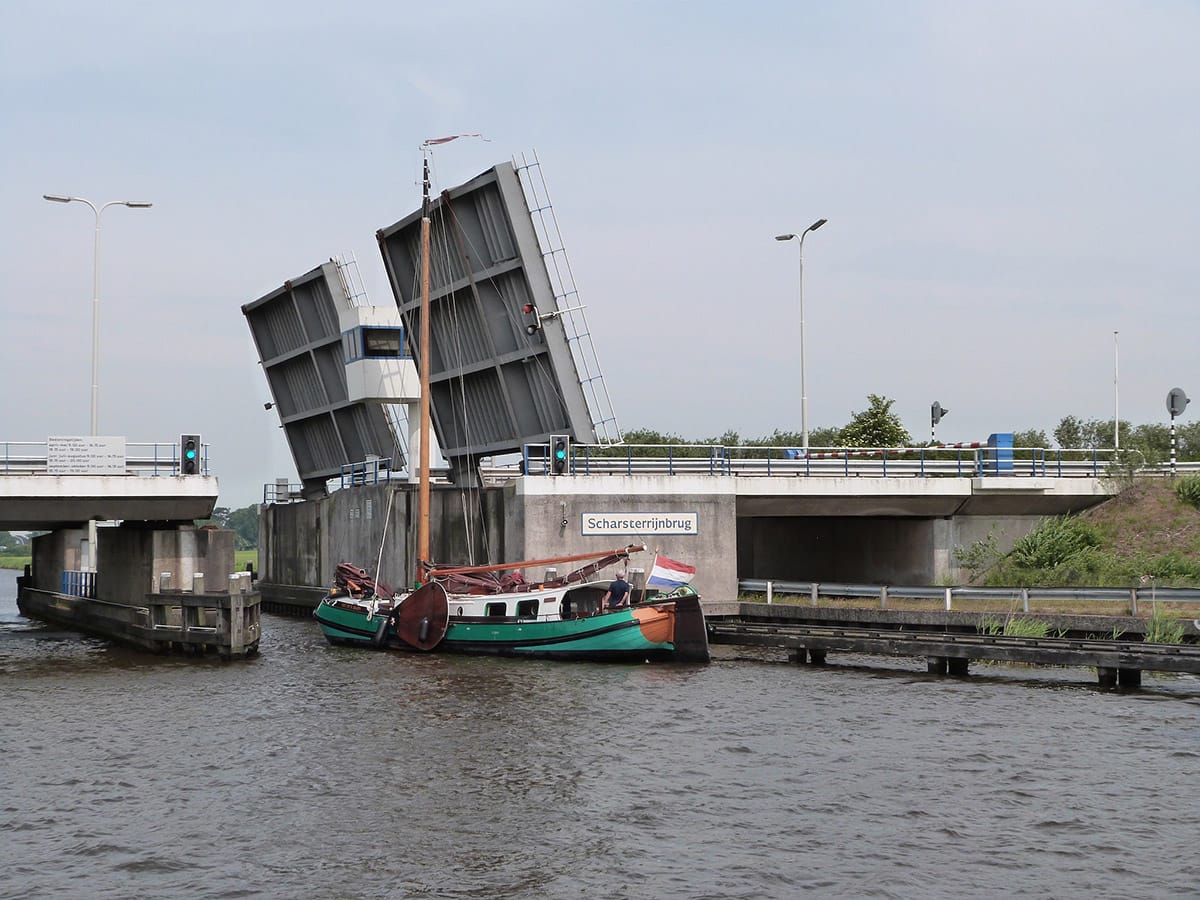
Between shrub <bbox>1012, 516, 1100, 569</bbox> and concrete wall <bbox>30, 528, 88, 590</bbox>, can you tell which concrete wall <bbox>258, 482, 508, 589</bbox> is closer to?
concrete wall <bbox>30, 528, 88, 590</bbox>

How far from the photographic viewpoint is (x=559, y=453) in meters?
33.8

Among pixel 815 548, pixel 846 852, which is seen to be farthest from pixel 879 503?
pixel 846 852

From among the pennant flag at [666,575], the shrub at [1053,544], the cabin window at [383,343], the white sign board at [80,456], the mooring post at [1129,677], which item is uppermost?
the cabin window at [383,343]

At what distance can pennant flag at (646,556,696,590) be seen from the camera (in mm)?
28969

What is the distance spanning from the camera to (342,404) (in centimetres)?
4694

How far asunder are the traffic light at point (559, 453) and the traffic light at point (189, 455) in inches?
339

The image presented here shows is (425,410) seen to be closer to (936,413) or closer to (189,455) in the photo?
(189,455)

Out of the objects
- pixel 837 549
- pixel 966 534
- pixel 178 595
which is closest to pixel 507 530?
pixel 178 595

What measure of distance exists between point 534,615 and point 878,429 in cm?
2404

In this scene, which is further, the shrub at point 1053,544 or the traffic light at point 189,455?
the shrub at point 1053,544

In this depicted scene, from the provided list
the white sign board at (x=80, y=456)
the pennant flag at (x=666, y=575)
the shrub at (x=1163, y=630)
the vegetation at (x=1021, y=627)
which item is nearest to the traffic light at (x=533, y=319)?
the pennant flag at (x=666, y=575)

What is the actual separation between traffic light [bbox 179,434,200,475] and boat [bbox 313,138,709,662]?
5124mm

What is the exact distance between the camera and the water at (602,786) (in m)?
13.7

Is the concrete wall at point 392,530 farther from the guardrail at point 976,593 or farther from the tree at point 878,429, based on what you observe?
the tree at point 878,429
